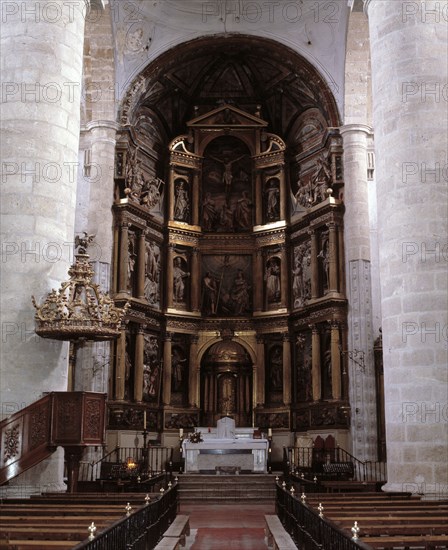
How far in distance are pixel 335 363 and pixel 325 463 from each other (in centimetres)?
317

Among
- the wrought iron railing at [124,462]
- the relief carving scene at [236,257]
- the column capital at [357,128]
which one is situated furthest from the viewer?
the relief carving scene at [236,257]

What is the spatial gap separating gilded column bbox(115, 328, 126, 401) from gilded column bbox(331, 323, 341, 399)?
6.22 meters

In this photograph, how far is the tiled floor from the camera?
33.0 ft

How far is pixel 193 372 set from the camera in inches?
961

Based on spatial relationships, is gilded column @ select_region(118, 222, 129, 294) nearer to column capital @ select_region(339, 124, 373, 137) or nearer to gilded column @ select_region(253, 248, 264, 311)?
gilded column @ select_region(253, 248, 264, 311)

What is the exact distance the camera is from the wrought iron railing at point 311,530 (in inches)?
205

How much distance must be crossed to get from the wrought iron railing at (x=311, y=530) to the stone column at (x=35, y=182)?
3.98 m

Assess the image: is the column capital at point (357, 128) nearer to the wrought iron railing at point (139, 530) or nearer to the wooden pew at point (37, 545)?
the wrought iron railing at point (139, 530)

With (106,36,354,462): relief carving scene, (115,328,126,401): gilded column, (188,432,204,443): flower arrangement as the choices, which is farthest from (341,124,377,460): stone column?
(115,328,126,401): gilded column

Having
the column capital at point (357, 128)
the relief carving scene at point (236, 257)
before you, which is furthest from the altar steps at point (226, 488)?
the column capital at point (357, 128)

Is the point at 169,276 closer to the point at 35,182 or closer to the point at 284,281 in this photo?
the point at 284,281

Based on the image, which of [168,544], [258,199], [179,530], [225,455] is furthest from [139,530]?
[258,199]

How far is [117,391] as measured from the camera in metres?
21.2

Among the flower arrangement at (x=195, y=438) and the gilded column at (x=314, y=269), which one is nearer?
the flower arrangement at (x=195, y=438)
